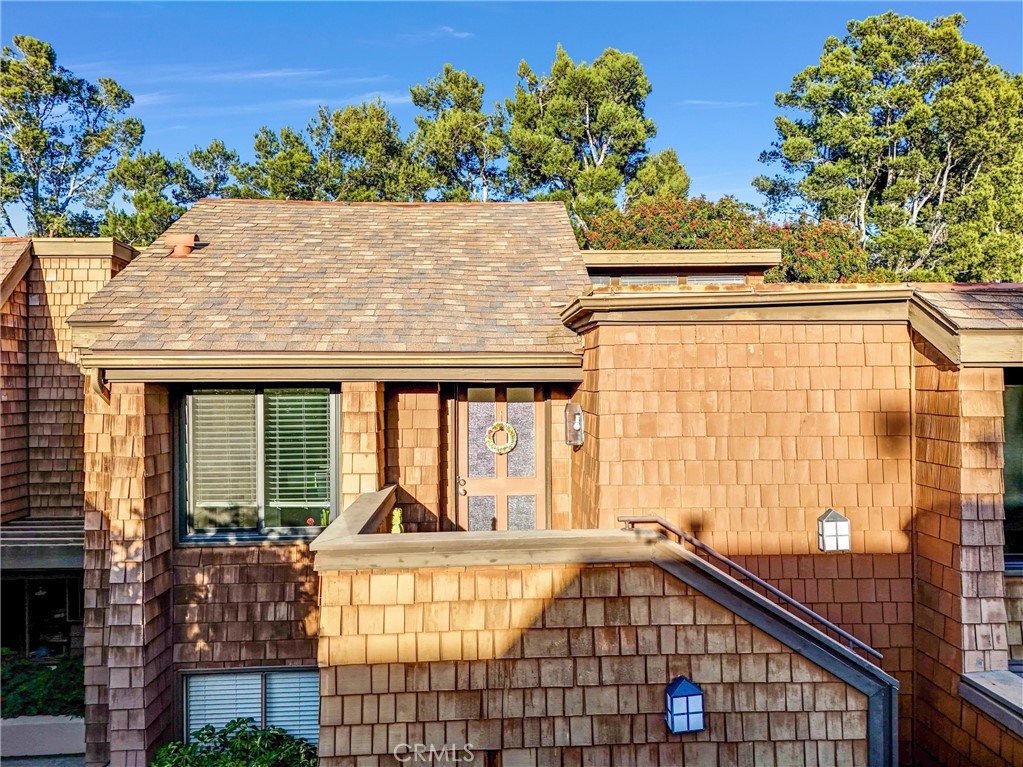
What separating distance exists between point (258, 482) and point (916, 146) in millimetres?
27798

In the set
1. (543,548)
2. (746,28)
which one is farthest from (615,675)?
(746,28)

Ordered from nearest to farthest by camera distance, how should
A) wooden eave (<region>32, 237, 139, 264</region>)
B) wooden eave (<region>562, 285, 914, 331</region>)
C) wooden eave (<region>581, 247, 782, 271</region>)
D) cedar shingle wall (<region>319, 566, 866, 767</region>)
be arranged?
cedar shingle wall (<region>319, 566, 866, 767</region>), wooden eave (<region>562, 285, 914, 331</region>), wooden eave (<region>32, 237, 139, 264</region>), wooden eave (<region>581, 247, 782, 271</region>)

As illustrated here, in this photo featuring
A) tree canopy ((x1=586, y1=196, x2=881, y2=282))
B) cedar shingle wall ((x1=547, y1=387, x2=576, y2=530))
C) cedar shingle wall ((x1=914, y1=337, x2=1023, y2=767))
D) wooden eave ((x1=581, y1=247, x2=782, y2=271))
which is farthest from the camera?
tree canopy ((x1=586, y1=196, x2=881, y2=282))

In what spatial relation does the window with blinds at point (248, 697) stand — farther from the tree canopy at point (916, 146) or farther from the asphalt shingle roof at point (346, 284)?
the tree canopy at point (916, 146)

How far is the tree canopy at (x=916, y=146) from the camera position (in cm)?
2297

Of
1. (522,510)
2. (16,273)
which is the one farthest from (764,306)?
(16,273)

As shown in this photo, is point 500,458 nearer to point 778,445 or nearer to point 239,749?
point 778,445

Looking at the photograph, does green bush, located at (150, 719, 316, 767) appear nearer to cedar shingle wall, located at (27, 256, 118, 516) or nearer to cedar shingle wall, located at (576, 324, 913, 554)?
cedar shingle wall, located at (576, 324, 913, 554)

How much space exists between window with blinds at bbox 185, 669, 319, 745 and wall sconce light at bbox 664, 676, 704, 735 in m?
3.86

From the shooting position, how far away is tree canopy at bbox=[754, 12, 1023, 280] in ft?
75.4

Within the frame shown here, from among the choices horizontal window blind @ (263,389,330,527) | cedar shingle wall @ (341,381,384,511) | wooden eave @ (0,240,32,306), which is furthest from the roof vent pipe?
cedar shingle wall @ (341,381,384,511)

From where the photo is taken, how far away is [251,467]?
21.1 ft

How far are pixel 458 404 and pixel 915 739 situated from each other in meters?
5.12

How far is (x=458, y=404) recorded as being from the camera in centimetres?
701
